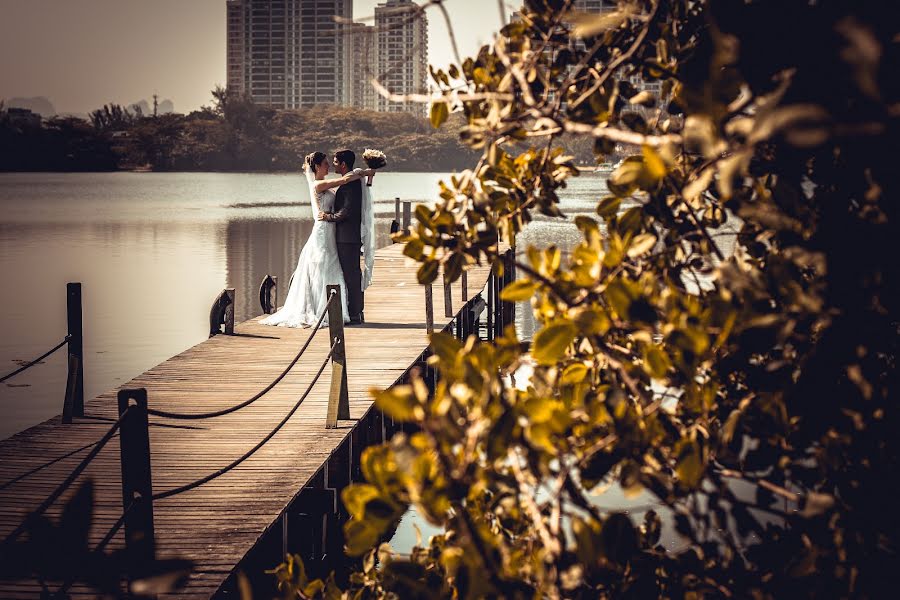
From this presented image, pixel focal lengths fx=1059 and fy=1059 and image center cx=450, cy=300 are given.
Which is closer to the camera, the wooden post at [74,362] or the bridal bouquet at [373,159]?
the wooden post at [74,362]

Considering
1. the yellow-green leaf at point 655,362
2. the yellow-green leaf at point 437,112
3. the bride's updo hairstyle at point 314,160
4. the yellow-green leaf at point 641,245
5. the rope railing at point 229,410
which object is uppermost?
the bride's updo hairstyle at point 314,160

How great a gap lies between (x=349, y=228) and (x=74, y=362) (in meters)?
4.30

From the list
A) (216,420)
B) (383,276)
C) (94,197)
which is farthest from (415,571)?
(94,197)

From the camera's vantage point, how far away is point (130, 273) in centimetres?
3631

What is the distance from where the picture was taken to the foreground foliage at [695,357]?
4.99ft

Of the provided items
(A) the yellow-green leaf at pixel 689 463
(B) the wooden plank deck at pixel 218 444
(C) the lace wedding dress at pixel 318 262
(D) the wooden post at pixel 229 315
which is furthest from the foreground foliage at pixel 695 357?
(D) the wooden post at pixel 229 315

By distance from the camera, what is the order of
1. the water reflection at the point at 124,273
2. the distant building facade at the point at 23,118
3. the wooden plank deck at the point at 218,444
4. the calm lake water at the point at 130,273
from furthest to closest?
1. the distant building facade at the point at 23,118
2. the water reflection at the point at 124,273
3. the calm lake water at the point at 130,273
4. the wooden plank deck at the point at 218,444

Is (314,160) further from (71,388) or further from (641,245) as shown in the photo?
(641,245)

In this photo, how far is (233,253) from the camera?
42000mm

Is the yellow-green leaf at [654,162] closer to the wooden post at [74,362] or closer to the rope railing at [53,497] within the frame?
the rope railing at [53,497]

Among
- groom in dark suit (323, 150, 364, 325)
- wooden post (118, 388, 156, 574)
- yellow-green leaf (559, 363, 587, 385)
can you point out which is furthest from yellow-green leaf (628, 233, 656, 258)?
groom in dark suit (323, 150, 364, 325)

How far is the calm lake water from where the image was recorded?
20172mm

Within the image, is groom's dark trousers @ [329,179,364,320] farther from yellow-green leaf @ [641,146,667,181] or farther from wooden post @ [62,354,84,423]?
yellow-green leaf @ [641,146,667,181]

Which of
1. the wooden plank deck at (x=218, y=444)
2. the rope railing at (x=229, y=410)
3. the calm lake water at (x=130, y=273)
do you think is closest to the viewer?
the rope railing at (x=229, y=410)
